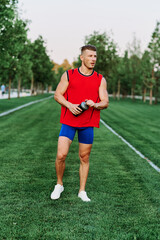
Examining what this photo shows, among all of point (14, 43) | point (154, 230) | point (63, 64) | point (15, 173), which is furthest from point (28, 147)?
point (63, 64)

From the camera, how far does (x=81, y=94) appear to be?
4.68 metres

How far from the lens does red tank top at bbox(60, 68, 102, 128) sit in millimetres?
4648

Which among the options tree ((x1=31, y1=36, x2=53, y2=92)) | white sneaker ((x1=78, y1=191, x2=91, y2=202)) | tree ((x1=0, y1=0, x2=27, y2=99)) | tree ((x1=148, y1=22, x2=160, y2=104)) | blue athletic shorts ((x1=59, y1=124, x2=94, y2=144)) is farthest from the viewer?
tree ((x1=31, y1=36, x2=53, y2=92))

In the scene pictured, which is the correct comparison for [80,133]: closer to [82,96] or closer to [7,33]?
[82,96]

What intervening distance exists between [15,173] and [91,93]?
2687 mm

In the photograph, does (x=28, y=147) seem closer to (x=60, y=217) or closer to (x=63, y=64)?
(x=60, y=217)

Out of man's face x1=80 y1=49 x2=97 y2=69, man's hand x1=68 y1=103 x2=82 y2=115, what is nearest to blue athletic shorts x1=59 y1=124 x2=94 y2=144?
man's hand x1=68 y1=103 x2=82 y2=115

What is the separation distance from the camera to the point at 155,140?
12055 millimetres

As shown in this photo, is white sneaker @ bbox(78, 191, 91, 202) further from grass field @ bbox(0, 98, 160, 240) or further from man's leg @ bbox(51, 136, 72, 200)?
man's leg @ bbox(51, 136, 72, 200)

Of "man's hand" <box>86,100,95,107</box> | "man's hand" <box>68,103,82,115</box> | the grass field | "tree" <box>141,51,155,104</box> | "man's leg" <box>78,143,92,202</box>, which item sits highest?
"tree" <box>141,51,155,104</box>

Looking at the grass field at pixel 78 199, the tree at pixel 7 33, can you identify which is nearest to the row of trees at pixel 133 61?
the tree at pixel 7 33

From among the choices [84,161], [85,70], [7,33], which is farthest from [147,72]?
[85,70]

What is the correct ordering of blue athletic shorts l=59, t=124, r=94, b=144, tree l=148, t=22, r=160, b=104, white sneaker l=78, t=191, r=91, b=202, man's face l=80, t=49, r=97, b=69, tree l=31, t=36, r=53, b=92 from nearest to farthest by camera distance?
man's face l=80, t=49, r=97, b=69 < blue athletic shorts l=59, t=124, r=94, b=144 < white sneaker l=78, t=191, r=91, b=202 < tree l=148, t=22, r=160, b=104 < tree l=31, t=36, r=53, b=92

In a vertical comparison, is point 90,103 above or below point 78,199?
above
